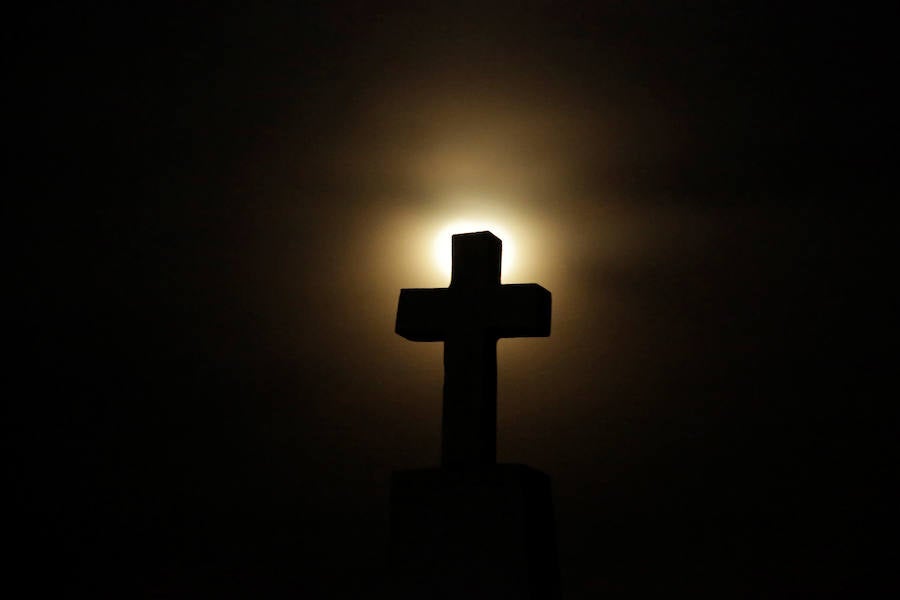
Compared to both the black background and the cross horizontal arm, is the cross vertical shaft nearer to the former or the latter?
the cross horizontal arm

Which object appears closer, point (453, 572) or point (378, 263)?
point (453, 572)

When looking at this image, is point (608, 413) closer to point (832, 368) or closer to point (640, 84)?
point (832, 368)

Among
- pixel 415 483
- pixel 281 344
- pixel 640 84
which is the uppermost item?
pixel 640 84

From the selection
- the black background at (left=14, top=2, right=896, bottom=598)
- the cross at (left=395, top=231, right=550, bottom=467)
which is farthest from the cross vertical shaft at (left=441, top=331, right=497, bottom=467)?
the black background at (left=14, top=2, right=896, bottom=598)

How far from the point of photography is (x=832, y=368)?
4.22ft

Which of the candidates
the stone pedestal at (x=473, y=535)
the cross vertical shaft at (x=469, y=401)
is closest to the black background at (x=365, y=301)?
the stone pedestal at (x=473, y=535)

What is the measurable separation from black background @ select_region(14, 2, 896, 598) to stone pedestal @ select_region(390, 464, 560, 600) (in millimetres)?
63

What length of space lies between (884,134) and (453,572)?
0.81 m

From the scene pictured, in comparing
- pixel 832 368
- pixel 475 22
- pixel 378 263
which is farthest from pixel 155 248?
pixel 832 368

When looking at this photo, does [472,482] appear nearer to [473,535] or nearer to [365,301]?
[473,535]

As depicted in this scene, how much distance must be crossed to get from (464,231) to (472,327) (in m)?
0.25

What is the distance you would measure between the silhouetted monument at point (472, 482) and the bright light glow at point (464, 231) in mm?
135

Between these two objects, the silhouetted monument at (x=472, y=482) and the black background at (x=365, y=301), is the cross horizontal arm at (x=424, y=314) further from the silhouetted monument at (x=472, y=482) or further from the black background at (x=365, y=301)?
the black background at (x=365, y=301)

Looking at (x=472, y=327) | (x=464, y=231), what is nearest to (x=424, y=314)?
(x=472, y=327)
